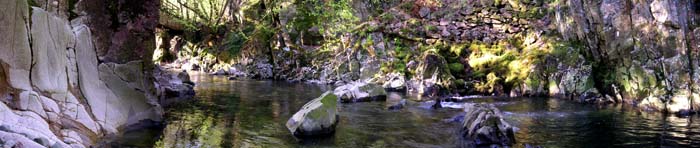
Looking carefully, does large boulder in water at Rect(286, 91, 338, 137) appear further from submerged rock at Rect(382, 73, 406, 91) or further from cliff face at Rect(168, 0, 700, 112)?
submerged rock at Rect(382, 73, 406, 91)

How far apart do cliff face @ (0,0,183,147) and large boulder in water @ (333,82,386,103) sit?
10.3 meters

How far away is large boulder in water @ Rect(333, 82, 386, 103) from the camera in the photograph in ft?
88.4

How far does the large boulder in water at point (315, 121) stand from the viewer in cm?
1670

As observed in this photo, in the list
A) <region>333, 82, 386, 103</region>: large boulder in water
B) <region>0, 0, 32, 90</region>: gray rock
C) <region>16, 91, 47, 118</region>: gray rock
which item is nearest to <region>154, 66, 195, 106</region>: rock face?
<region>333, 82, 386, 103</region>: large boulder in water

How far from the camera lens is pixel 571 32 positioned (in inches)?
1282

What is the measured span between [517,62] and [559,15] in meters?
4.16

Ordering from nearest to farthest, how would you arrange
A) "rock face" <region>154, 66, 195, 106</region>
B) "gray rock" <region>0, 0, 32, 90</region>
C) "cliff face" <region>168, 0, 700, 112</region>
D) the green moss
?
"gray rock" <region>0, 0, 32, 90</region> < "cliff face" <region>168, 0, 700, 112</region> < "rock face" <region>154, 66, 195, 106</region> < the green moss

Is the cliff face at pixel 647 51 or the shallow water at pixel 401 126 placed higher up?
the cliff face at pixel 647 51

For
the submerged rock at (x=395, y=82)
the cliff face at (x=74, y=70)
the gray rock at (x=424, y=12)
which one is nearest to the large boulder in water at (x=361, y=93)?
the submerged rock at (x=395, y=82)

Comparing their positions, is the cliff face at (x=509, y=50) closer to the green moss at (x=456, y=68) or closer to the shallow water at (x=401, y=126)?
the green moss at (x=456, y=68)

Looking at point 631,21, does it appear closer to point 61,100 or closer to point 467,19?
point 467,19

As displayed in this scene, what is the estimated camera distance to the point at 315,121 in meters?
16.8

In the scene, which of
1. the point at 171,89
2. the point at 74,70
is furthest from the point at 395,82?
the point at 74,70

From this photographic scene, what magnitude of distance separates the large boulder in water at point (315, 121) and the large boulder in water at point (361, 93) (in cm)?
893
